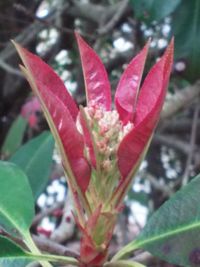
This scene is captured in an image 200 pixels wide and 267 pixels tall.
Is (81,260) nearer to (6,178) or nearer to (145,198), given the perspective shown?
(6,178)

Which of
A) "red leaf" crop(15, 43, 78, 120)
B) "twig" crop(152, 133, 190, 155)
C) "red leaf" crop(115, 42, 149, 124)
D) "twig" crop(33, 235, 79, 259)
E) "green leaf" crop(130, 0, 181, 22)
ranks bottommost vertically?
"twig" crop(152, 133, 190, 155)

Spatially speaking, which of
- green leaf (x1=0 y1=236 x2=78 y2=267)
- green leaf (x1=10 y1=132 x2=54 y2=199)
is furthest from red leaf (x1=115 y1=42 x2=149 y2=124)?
green leaf (x1=10 y1=132 x2=54 y2=199)

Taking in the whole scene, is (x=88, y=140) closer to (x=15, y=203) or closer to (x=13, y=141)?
(x=15, y=203)

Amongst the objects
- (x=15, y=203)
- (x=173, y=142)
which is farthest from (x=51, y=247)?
(x=173, y=142)

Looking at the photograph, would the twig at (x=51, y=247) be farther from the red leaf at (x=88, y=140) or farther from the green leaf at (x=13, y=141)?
the green leaf at (x=13, y=141)

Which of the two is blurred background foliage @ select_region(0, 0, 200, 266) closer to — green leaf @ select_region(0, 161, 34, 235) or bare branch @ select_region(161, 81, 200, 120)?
bare branch @ select_region(161, 81, 200, 120)

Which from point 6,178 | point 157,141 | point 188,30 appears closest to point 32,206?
point 6,178

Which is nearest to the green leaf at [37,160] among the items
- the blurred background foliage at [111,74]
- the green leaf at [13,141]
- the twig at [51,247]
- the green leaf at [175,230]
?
the blurred background foliage at [111,74]
